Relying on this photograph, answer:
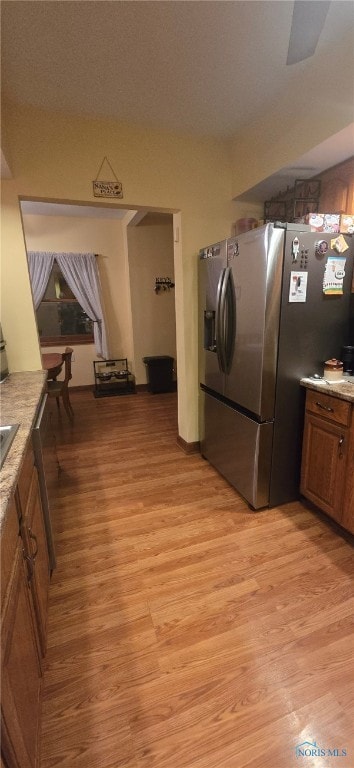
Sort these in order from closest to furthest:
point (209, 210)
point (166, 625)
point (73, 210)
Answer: point (166, 625) < point (209, 210) < point (73, 210)

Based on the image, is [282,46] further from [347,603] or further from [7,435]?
[347,603]

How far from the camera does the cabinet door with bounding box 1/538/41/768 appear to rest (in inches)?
27.2

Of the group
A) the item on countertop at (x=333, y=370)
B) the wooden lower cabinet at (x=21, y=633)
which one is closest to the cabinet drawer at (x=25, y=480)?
the wooden lower cabinet at (x=21, y=633)

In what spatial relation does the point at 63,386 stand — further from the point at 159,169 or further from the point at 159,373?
the point at 159,169

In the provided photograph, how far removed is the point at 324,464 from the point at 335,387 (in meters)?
0.48

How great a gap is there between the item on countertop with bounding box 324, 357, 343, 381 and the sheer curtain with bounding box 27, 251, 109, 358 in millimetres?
3909

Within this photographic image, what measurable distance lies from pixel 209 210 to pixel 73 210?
278 centimetres

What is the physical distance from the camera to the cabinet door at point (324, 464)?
179 centimetres

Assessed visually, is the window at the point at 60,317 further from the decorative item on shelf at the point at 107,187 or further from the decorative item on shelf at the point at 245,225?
the decorative item on shelf at the point at 245,225

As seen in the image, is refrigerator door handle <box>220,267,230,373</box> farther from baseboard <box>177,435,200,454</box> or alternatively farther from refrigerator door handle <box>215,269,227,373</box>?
baseboard <box>177,435,200,454</box>

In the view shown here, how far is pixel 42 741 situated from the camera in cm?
103

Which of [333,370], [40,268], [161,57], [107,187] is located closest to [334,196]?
[333,370]

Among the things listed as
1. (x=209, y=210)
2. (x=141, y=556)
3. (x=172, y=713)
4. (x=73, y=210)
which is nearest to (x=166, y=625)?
(x=172, y=713)

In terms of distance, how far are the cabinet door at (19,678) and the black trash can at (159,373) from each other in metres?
4.02
